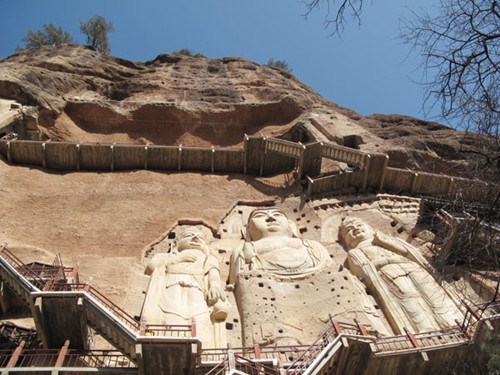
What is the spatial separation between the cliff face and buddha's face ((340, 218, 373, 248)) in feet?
26.5

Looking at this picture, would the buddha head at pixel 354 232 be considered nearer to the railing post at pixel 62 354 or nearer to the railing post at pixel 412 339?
the railing post at pixel 412 339

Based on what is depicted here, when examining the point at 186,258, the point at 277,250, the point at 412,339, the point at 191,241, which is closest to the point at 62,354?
the point at 186,258

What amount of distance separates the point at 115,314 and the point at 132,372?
1.89 m

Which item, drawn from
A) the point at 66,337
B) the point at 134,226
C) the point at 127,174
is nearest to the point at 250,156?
the point at 127,174

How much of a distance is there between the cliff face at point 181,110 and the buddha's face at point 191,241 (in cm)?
1127

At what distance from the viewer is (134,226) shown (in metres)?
19.0

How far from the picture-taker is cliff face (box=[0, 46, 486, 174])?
2764 centimetres

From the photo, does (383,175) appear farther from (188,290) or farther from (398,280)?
(188,290)

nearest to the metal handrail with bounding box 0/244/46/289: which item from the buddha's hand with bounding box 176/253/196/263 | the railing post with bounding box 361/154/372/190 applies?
the buddha's hand with bounding box 176/253/196/263

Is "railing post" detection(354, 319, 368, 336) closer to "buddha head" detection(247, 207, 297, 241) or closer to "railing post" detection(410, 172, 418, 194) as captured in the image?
"buddha head" detection(247, 207, 297, 241)

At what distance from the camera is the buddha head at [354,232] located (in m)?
17.6

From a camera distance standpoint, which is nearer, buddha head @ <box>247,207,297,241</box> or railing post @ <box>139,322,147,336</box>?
railing post @ <box>139,322,147,336</box>

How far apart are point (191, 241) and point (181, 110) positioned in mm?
15379

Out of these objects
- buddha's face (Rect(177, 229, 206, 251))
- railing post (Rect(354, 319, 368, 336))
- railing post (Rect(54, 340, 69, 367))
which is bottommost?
railing post (Rect(54, 340, 69, 367))
